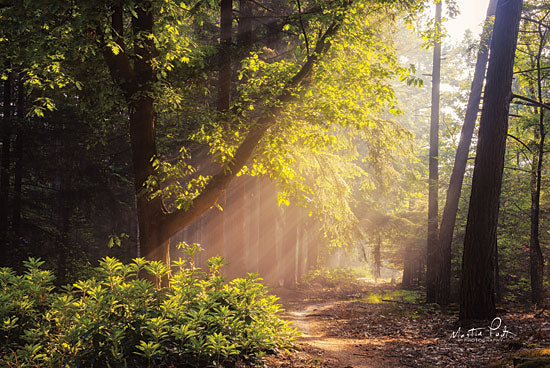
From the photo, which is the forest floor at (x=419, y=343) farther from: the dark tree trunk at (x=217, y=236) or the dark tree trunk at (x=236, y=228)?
the dark tree trunk at (x=236, y=228)

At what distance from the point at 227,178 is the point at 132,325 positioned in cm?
455

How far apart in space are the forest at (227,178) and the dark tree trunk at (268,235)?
40.0 inches

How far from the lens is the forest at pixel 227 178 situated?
508 cm

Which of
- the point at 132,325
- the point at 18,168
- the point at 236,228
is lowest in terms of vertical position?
the point at 132,325

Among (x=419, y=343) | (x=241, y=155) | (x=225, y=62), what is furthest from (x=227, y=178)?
(x=419, y=343)

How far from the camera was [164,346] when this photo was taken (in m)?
4.50

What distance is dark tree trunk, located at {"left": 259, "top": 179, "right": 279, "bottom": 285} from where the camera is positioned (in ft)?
70.7

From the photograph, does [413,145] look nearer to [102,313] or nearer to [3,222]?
[102,313]

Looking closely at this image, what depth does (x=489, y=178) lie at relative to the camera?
9055 millimetres

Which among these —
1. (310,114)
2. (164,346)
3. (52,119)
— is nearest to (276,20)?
(310,114)

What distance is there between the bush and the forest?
0.03 meters

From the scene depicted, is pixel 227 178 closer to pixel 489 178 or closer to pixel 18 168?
pixel 489 178

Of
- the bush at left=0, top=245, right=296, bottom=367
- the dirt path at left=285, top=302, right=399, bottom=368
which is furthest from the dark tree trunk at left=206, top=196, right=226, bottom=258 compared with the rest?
the bush at left=0, top=245, right=296, bottom=367

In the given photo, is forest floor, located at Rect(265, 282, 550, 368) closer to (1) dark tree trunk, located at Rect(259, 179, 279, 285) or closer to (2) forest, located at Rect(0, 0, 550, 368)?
(2) forest, located at Rect(0, 0, 550, 368)
